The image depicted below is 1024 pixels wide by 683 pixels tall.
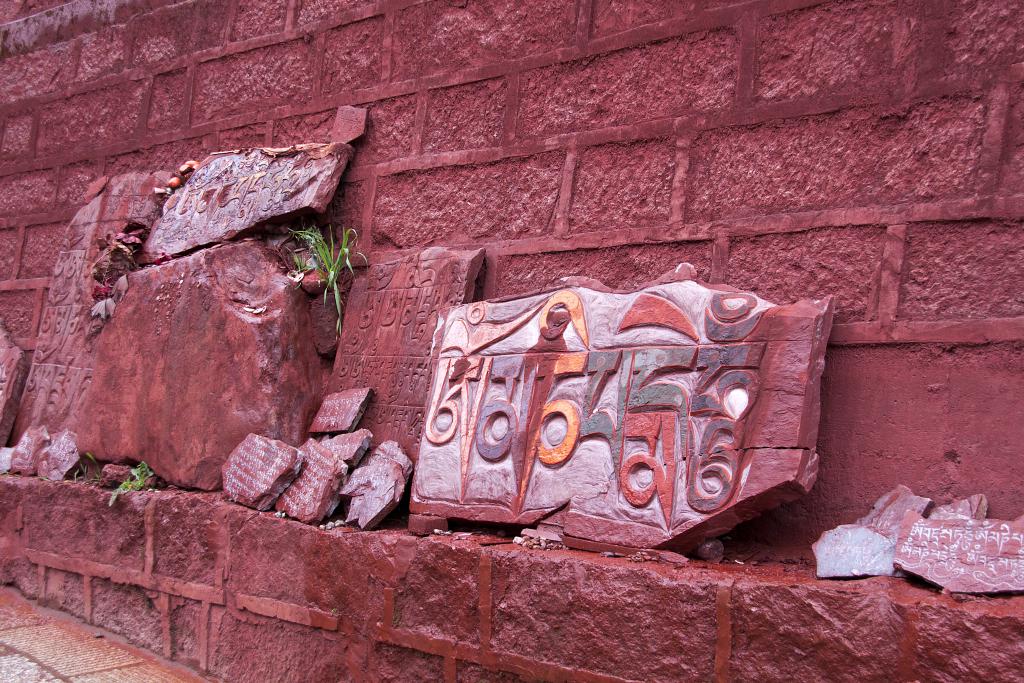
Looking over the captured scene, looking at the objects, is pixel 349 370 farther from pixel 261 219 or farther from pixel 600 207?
pixel 600 207

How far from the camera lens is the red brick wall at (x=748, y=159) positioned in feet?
9.14

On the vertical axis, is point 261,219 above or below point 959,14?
below

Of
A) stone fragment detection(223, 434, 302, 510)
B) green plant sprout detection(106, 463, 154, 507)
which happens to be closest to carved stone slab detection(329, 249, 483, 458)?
stone fragment detection(223, 434, 302, 510)

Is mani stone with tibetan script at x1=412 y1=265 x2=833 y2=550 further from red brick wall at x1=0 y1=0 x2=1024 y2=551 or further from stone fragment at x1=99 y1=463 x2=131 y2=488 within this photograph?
stone fragment at x1=99 y1=463 x2=131 y2=488

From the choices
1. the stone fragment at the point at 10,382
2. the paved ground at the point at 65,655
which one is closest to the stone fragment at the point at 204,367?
the paved ground at the point at 65,655

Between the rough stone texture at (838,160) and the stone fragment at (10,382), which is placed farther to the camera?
the stone fragment at (10,382)

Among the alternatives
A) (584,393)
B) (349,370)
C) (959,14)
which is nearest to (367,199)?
(349,370)

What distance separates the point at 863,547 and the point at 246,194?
3.31 metres

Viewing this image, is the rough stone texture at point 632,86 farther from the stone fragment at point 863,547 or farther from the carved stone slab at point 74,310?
the carved stone slab at point 74,310

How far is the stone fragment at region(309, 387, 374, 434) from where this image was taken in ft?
12.6

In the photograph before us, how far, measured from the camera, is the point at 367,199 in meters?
4.43

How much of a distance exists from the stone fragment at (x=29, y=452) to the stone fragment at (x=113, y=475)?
69 cm

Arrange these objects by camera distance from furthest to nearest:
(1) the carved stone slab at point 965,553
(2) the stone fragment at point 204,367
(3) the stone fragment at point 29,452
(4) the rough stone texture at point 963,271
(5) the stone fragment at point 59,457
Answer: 1. (3) the stone fragment at point 29,452
2. (5) the stone fragment at point 59,457
3. (2) the stone fragment at point 204,367
4. (4) the rough stone texture at point 963,271
5. (1) the carved stone slab at point 965,553

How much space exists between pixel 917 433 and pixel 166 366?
3255 millimetres
